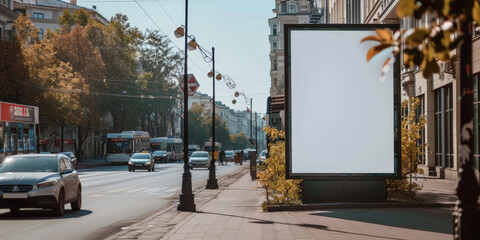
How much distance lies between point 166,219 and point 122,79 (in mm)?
57842

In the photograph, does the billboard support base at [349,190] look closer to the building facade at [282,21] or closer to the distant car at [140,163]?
the distant car at [140,163]

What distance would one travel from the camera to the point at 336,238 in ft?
33.6

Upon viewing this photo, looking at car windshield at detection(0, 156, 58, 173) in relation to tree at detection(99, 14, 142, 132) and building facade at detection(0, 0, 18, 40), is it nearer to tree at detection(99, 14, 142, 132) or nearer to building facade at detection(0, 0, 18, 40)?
building facade at detection(0, 0, 18, 40)

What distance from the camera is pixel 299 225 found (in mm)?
12234

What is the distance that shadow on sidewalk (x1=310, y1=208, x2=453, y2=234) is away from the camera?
463 inches

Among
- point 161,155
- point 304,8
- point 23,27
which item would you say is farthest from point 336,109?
point 304,8

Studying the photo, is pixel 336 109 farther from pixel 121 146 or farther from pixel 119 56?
pixel 119 56

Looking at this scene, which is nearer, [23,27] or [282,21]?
[23,27]

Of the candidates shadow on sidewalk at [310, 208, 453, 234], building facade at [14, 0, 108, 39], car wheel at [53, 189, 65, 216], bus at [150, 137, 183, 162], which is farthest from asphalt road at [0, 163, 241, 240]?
building facade at [14, 0, 108, 39]

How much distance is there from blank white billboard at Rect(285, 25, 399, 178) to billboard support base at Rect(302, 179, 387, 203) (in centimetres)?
31

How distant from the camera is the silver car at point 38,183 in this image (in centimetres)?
1507

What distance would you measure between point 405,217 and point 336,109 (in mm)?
3322

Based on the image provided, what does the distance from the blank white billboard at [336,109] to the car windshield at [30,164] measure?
5729 mm

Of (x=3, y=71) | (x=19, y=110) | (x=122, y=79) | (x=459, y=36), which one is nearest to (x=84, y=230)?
(x=459, y=36)
